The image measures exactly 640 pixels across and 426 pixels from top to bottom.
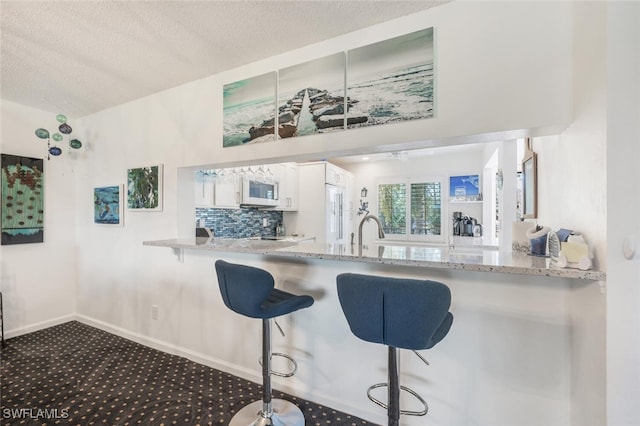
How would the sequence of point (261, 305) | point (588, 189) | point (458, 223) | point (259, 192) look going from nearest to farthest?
point (588, 189), point (261, 305), point (259, 192), point (458, 223)

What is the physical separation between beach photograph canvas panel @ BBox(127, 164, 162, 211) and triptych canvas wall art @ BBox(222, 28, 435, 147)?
891 mm

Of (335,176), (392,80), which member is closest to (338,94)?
(392,80)

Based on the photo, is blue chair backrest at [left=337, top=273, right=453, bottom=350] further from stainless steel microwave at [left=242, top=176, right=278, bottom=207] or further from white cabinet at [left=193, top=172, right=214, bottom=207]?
stainless steel microwave at [left=242, top=176, right=278, bottom=207]

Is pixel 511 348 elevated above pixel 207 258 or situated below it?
below

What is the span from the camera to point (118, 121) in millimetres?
3160

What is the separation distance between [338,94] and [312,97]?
0.20 m

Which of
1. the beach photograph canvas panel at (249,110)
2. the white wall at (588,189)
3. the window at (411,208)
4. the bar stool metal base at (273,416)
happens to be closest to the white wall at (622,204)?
the white wall at (588,189)

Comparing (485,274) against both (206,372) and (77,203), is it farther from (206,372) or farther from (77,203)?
(77,203)

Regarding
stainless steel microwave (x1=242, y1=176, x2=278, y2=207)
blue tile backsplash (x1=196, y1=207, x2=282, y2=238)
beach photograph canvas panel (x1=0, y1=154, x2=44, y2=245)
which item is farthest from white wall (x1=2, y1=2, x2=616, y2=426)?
beach photograph canvas panel (x1=0, y1=154, x2=44, y2=245)

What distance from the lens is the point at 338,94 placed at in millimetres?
1966

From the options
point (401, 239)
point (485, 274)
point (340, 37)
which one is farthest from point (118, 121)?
point (401, 239)

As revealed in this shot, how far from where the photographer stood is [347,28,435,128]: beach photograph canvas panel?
1.70 meters

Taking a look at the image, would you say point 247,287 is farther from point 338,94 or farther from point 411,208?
point 411,208

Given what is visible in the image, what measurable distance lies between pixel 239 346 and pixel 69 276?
263 centimetres
